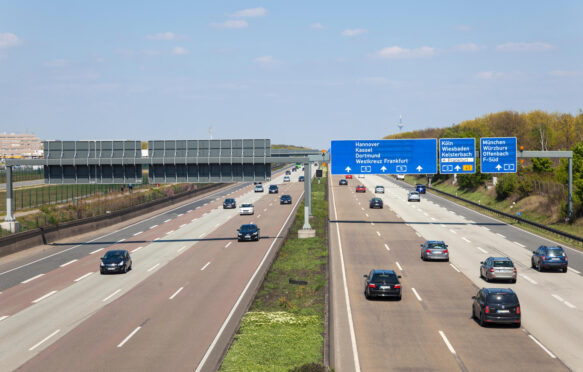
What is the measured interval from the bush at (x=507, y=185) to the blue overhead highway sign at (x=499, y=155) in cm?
2500

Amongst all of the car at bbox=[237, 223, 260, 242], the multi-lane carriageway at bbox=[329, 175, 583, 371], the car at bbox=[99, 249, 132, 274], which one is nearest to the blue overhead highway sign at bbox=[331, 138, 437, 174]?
the multi-lane carriageway at bbox=[329, 175, 583, 371]

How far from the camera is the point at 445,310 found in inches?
1048

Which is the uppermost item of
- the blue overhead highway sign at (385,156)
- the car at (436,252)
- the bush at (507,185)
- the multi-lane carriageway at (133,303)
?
the blue overhead highway sign at (385,156)

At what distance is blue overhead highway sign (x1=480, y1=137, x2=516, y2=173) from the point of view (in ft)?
178

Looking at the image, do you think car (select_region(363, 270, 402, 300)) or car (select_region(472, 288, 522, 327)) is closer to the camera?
car (select_region(472, 288, 522, 327))

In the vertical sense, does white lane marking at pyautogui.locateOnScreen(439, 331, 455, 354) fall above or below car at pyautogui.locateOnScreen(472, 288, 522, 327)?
below

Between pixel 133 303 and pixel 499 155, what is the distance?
3681 cm

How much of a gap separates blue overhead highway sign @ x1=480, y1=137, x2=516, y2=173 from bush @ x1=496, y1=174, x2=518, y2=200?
2500 centimetres

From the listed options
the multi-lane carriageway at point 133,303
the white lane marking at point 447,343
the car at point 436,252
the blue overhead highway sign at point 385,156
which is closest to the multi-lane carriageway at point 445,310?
the white lane marking at point 447,343

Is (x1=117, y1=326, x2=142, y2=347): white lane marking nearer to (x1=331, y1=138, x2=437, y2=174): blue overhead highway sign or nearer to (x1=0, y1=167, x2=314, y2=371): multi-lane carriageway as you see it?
(x1=0, y1=167, x2=314, y2=371): multi-lane carriageway

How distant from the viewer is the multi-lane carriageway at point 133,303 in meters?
20.5

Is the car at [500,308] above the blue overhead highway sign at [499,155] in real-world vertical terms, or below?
below

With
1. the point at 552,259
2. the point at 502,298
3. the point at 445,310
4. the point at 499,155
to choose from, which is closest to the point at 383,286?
the point at 445,310

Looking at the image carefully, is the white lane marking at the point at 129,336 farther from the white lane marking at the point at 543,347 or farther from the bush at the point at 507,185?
the bush at the point at 507,185
